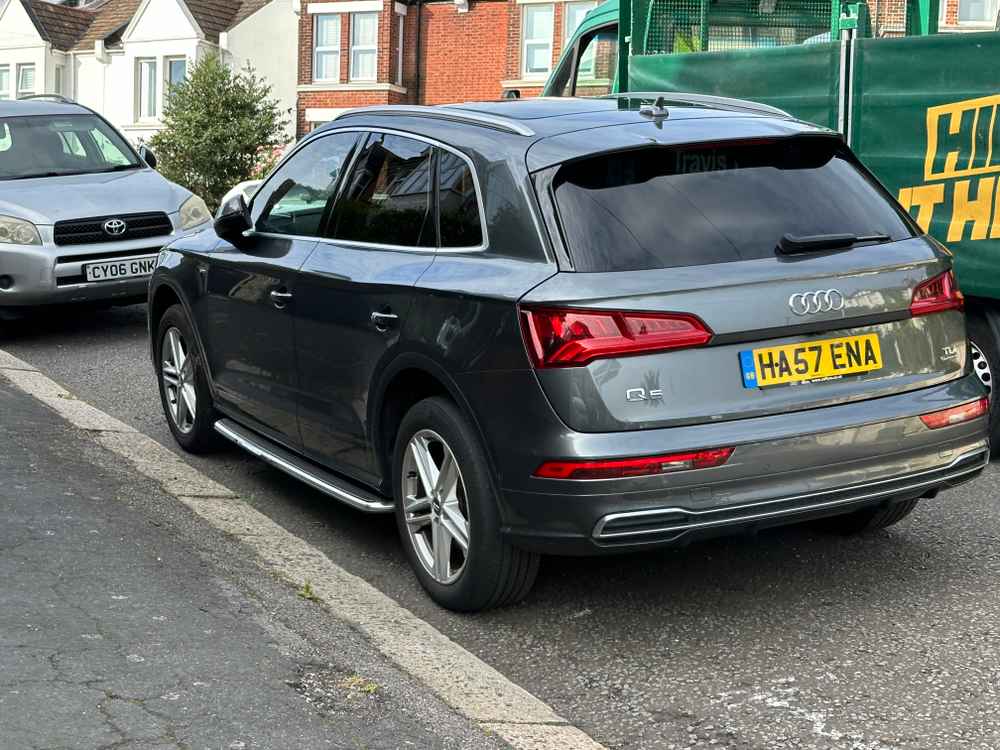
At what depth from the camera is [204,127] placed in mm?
31109

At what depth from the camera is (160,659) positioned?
4262 millimetres

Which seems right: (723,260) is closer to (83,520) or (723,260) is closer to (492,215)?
(492,215)

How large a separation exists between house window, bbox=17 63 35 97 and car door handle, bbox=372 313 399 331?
4807 centimetres

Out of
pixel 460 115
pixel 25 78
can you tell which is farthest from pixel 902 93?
pixel 25 78

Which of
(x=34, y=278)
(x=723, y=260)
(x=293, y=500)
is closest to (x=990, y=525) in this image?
(x=723, y=260)

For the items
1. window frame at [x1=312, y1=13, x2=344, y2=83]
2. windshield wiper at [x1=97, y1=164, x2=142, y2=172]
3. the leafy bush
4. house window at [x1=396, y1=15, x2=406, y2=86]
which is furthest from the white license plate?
window frame at [x1=312, y1=13, x2=344, y2=83]

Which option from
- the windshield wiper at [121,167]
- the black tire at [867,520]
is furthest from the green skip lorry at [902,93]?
the windshield wiper at [121,167]

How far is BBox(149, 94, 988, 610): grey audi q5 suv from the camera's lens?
423 centimetres

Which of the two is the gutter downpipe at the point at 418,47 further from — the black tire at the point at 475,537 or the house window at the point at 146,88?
the black tire at the point at 475,537

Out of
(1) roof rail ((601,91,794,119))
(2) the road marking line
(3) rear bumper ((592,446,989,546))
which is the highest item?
(1) roof rail ((601,91,794,119))

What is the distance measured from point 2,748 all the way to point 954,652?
282cm

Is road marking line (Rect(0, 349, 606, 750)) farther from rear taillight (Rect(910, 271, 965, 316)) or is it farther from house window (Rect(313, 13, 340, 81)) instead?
house window (Rect(313, 13, 340, 81))

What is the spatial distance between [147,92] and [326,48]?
7.48 meters

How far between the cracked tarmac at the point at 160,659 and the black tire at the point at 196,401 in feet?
3.52
